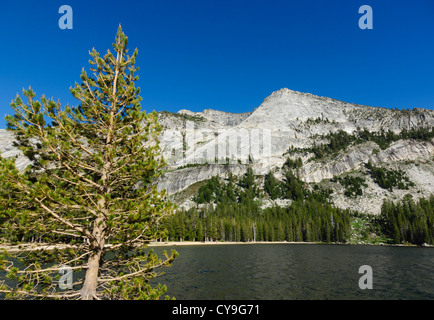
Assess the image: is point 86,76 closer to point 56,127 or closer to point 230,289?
point 56,127

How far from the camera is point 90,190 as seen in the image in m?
13.4

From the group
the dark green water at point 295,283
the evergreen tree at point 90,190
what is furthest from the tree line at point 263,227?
the evergreen tree at point 90,190

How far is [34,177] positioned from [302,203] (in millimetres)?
188798

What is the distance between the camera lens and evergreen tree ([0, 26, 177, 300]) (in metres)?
10.7

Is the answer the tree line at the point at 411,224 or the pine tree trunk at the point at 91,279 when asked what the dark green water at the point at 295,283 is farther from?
the tree line at the point at 411,224

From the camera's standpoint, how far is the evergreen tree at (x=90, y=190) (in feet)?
35.2

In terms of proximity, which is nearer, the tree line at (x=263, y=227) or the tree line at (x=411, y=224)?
the tree line at (x=411, y=224)

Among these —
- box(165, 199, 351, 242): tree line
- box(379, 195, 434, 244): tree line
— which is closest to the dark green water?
box(165, 199, 351, 242): tree line

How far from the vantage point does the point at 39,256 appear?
1244 centimetres

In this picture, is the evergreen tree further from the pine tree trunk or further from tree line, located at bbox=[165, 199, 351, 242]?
tree line, located at bbox=[165, 199, 351, 242]

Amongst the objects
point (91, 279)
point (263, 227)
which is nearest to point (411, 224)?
point (263, 227)

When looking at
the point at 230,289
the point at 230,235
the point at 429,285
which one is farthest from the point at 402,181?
the point at 230,289

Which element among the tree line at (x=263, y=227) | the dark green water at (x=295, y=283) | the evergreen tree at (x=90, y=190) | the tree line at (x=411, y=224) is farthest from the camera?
the tree line at (x=263, y=227)
